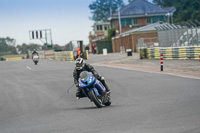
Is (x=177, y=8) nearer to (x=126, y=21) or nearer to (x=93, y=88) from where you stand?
(x=126, y=21)

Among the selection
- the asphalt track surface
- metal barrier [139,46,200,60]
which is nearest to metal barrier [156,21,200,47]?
metal barrier [139,46,200,60]

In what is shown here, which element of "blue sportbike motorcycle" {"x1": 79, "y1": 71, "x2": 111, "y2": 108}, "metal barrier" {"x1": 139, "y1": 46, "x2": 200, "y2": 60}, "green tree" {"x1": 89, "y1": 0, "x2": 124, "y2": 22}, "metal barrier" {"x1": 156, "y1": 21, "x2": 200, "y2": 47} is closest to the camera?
"blue sportbike motorcycle" {"x1": 79, "y1": 71, "x2": 111, "y2": 108}

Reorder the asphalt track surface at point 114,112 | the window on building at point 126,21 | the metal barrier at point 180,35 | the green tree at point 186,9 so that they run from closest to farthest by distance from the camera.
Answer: the asphalt track surface at point 114,112 < the metal barrier at point 180,35 < the window on building at point 126,21 < the green tree at point 186,9

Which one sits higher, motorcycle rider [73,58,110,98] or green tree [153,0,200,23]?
green tree [153,0,200,23]

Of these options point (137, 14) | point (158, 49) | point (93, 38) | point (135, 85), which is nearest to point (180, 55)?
point (158, 49)

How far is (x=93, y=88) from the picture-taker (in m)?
10.1

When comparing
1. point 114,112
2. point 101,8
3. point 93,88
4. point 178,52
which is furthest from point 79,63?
point 101,8

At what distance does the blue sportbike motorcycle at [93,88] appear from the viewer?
9.99 m

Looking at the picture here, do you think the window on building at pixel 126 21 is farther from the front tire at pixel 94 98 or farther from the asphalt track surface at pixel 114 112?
the front tire at pixel 94 98

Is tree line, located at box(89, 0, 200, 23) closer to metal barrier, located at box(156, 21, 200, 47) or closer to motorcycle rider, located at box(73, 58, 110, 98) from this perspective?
metal barrier, located at box(156, 21, 200, 47)

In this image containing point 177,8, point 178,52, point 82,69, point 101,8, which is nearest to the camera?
point 82,69

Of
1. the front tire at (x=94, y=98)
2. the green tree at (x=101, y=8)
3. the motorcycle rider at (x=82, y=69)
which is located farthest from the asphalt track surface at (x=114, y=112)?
the green tree at (x=101, y=8)

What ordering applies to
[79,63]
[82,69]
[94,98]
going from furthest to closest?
[82,69], [79,63], [94,98]

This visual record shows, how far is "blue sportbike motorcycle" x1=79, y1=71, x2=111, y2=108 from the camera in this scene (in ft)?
32.8
